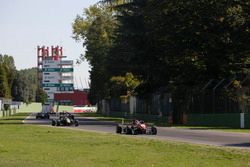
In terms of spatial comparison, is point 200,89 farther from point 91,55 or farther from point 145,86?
point 91,55

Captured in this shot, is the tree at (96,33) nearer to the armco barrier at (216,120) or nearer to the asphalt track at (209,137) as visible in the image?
the armco barrier at (216,120)

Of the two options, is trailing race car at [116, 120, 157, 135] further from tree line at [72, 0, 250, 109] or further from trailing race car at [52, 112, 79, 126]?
tree line at [72, 0, 250, 109]

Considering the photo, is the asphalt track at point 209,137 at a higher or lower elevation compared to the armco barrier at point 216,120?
lower

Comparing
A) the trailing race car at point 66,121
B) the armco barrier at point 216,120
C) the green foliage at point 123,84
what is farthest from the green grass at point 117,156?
the green foliage at point 123,84

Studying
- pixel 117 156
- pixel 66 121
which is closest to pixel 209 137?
pixel 117 156

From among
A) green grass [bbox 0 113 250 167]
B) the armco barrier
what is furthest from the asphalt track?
the armco barrier

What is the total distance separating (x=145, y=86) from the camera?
59531 millimetres

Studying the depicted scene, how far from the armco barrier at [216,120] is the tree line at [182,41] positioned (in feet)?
7.08

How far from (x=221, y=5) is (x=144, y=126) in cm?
1893

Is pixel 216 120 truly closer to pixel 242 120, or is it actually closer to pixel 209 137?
pixel 242 120

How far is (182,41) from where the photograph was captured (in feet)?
167

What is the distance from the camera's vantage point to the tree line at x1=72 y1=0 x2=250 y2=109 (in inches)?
1927

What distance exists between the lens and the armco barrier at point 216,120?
151ft

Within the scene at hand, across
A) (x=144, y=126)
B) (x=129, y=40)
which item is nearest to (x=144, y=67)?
(x=129, y=40)
